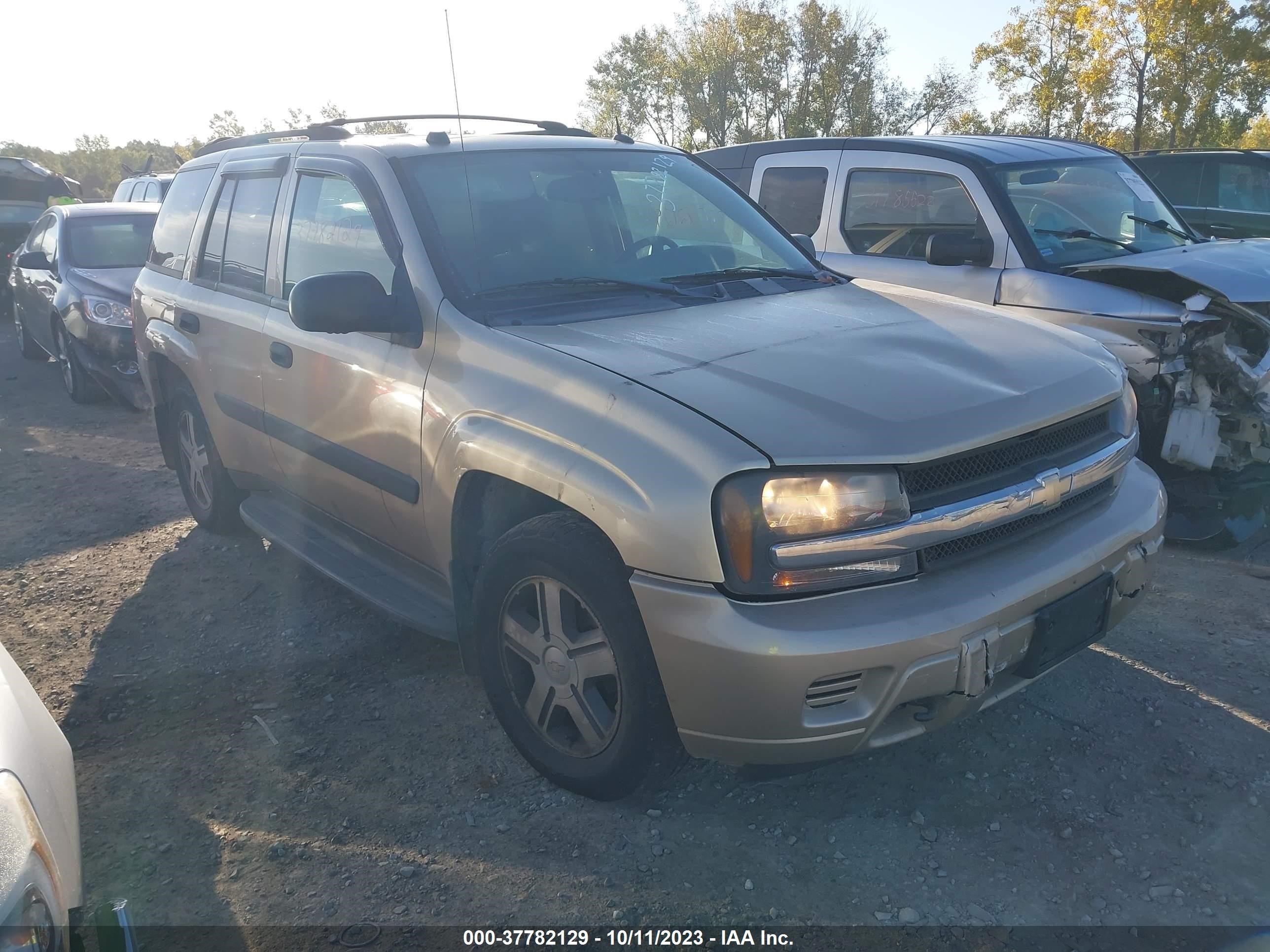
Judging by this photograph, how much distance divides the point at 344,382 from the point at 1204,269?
390cm

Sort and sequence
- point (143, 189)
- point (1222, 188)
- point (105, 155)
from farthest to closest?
1. point (105, 155)
2. point (143, 189)
3. point (1222, 188)

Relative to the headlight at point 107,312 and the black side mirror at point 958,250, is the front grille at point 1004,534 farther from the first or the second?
the headlight at point 107,312

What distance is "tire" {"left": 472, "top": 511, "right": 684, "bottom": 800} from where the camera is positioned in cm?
243

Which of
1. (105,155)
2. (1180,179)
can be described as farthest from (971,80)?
(105,155)

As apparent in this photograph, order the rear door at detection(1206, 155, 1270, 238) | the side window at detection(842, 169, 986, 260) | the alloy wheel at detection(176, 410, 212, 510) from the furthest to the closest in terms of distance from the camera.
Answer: the rear door at detection(1206, 155, 1270, 238), the side window at detection(842, 169, 986, 260), the alloy wheel at detection(176, 410, 212, 510)

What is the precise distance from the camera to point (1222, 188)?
31.3 ft

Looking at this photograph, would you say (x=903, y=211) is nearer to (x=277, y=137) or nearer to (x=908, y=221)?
(x=908, y=221)

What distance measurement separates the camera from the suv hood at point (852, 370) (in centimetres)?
229

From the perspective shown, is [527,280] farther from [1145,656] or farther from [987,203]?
[987,203]

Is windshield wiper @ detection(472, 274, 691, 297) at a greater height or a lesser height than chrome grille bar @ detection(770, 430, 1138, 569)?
greater

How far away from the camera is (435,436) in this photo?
294cm

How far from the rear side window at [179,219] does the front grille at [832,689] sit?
3848 mm

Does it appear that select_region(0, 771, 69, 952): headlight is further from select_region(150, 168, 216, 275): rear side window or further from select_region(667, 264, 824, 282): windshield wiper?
select_region(150, 168, 216, 275): rear side window

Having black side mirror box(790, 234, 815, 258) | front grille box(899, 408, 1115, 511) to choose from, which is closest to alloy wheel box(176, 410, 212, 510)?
black side mirror box(790, 234, 815, 258)
